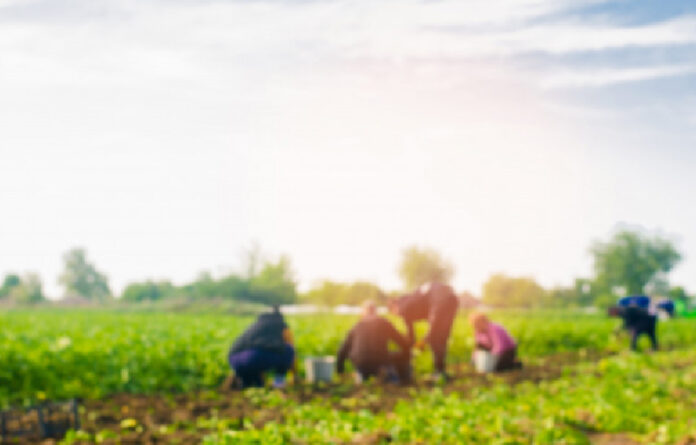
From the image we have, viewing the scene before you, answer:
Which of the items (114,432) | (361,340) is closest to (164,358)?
(361,340)

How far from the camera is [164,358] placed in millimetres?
11844

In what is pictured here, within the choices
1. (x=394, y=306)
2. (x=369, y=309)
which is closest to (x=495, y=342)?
(x=394, y=306)

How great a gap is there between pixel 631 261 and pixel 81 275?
6980 cm

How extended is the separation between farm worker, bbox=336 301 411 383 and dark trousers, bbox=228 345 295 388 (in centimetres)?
111

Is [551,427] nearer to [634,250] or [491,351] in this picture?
[491,351]

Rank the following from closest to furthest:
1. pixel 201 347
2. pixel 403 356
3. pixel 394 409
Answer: pixel 394 409 → pixel 403 356 → pixel 201 347

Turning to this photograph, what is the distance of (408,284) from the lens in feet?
195

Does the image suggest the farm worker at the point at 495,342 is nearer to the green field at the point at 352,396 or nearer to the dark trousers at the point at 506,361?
the dark trousers at the point at 506,361

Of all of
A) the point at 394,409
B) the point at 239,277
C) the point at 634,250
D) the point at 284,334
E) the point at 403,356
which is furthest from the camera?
the point at 634,250

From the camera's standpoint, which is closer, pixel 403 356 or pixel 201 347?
pixel 403 356

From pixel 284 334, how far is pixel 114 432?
3.24 metres

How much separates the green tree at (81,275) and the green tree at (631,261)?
6275 centimetres

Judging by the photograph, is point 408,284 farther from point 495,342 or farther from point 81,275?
point 81,275

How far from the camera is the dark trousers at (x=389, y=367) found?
11.1 meters
